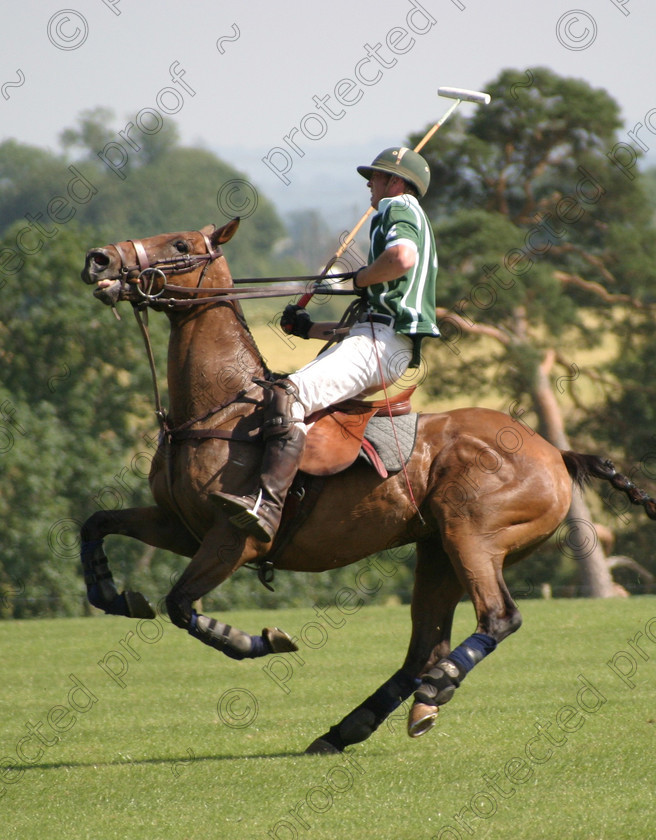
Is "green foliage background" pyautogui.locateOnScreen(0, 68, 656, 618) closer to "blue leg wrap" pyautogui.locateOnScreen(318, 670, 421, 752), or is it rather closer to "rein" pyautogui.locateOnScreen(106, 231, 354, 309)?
"blue leg wrap" pyautogui.locateOnScreen(318, 670, 421, 752)

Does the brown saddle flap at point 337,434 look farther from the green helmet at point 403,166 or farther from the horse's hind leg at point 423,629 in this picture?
the green helmet at point 403,166

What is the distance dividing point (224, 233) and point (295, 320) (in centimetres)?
70

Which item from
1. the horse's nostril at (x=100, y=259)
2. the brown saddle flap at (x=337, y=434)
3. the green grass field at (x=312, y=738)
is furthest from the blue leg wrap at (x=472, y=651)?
the horse's nostril at (x=100, y=259)

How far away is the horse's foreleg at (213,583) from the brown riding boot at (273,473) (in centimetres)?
13

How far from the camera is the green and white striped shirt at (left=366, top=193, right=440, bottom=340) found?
20.4ft

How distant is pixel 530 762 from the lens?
20.1 feet

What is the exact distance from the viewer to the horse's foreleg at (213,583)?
5.86 meters

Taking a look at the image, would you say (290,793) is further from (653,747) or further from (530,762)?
(653,747)

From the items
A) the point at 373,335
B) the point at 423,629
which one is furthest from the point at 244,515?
the point at 423,629

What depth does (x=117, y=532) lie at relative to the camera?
641 centimetres

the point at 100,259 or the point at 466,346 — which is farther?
the point at 466,346

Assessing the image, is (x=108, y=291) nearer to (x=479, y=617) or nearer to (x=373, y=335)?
(x=373, y=335)

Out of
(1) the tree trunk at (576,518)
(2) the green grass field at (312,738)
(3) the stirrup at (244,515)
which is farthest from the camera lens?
(1) the tree trunk at (576,518)

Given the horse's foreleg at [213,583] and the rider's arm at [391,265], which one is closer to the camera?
the horse's foreleg at [213,583]
